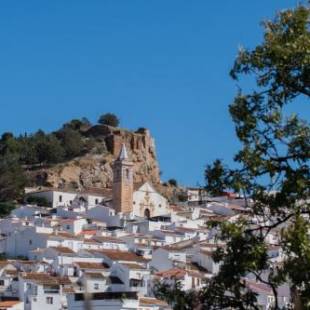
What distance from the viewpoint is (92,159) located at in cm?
10344

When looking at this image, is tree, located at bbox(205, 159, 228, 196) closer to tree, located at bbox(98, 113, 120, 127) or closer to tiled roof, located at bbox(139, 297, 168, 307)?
tiled roof, located at bbox(139, 297, 168, 307)

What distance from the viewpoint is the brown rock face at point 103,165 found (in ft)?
322

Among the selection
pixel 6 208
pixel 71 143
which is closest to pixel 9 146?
pixel 71 143

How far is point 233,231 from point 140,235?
56.3 m

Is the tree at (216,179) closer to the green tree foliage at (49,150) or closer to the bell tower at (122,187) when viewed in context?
the bell tower at (122,187)

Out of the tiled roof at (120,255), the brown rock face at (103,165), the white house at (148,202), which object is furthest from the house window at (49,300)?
the brown rock face at (103,165)

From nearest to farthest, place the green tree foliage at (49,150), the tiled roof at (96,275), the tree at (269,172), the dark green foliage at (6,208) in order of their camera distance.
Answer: the tree at (269,172)
the tiled roof at (96,275)
the dark green foliage at (6,208)
the green tree foliage at (49,150)

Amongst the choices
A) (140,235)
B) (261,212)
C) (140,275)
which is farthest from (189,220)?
(261,212)

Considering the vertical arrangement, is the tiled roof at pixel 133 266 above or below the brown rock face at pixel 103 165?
below

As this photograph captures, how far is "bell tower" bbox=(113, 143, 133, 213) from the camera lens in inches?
3194

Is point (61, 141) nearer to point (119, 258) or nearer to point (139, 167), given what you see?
point (139, 167)

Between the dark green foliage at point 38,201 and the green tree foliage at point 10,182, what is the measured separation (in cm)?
123

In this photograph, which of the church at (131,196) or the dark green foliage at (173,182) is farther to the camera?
the dark green foliage at (173,182)

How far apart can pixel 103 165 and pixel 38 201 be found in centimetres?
1933
